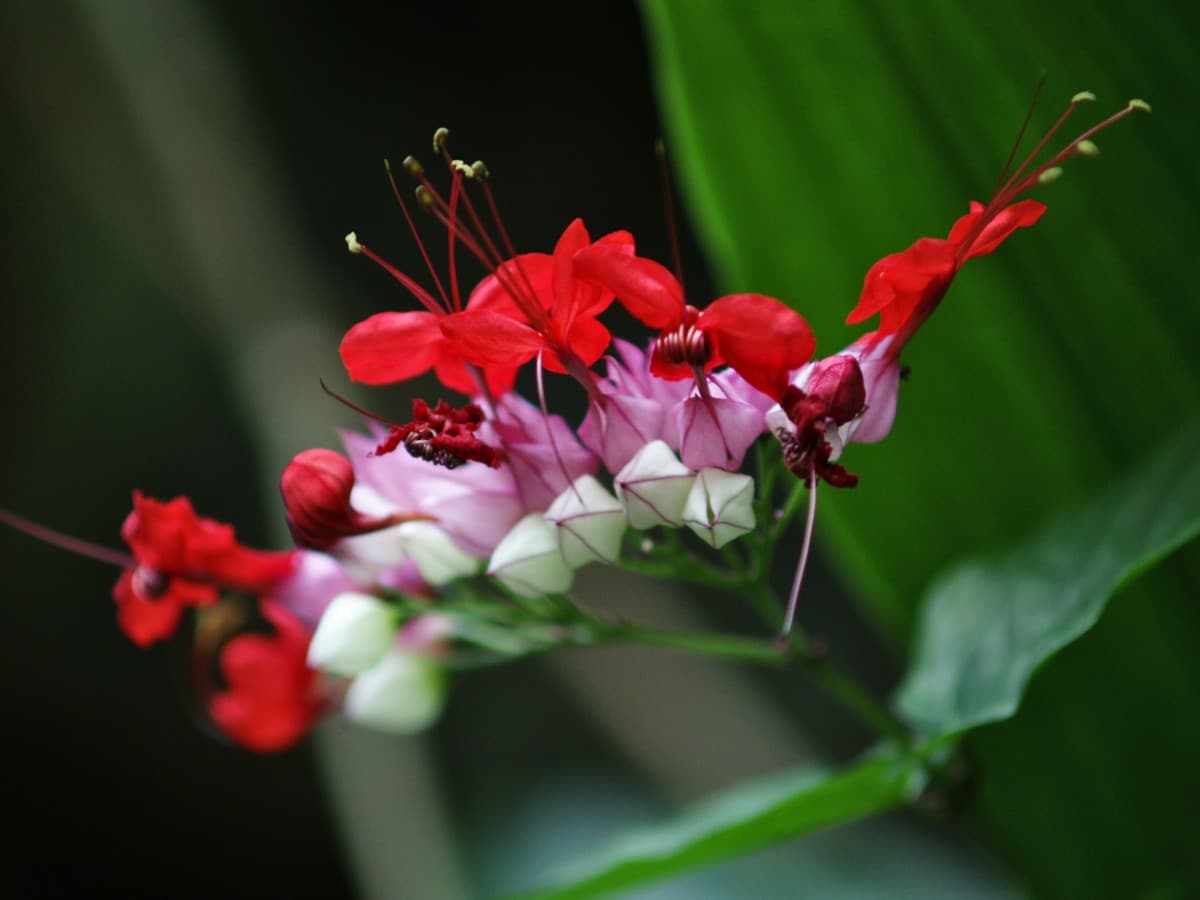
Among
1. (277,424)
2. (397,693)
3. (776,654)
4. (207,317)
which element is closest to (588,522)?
(776,654)

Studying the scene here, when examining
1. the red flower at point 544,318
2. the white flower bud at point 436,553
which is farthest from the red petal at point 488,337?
the white flower bud at point 436,553

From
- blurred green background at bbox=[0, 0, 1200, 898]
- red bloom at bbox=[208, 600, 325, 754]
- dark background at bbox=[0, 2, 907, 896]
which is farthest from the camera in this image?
dark background at bbox=[0, 2, 907, 896]

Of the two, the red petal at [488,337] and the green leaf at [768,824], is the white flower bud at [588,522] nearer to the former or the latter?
the red petal at [488,337]

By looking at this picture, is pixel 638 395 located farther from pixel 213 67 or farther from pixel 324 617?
pixel 213 67

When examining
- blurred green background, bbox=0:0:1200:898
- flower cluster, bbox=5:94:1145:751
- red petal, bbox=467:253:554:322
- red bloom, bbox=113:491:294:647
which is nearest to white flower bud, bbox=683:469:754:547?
flower cluster, bbox=5:94:1145:751

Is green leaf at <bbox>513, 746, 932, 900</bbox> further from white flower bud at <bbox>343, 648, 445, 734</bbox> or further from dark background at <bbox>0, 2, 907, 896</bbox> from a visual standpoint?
dark background at <bbox>0, 2, 907, 896</bbox>
